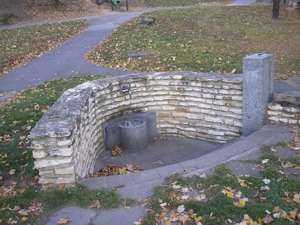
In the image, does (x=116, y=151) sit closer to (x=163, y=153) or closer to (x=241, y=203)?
(x=163, y=153)

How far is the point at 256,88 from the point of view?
21.5ft

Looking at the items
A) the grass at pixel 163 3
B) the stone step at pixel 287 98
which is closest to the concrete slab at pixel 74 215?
the stone step at pixel 287 98

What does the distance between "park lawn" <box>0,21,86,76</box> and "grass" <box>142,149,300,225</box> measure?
939 centimetres

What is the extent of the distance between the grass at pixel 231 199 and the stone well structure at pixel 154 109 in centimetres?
121

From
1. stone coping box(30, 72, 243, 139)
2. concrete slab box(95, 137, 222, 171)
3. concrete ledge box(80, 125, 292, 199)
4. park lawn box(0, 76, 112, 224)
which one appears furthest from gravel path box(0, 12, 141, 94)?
concrete ledge box(80, 125, 292, 199)

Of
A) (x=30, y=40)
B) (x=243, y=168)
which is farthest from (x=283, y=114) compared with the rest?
(x=30, y=40)

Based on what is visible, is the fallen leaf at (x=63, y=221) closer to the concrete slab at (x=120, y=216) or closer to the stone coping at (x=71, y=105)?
the concrete slab at (x=120, y=216)

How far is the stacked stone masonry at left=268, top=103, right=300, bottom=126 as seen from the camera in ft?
20.8

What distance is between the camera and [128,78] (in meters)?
7.66

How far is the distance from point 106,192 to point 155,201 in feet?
1.95

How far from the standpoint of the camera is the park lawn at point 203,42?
11.4m

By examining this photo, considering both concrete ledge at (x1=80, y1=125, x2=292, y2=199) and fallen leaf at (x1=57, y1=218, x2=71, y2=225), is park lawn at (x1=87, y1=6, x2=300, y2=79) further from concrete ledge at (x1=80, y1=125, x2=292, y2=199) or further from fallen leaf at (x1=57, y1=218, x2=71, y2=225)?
fallen leaf at (x1=57, y1=218, x2=71, y2=225)

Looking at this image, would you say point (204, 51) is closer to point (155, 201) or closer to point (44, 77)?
point (44, 77)

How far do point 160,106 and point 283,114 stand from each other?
2237 millimetres
